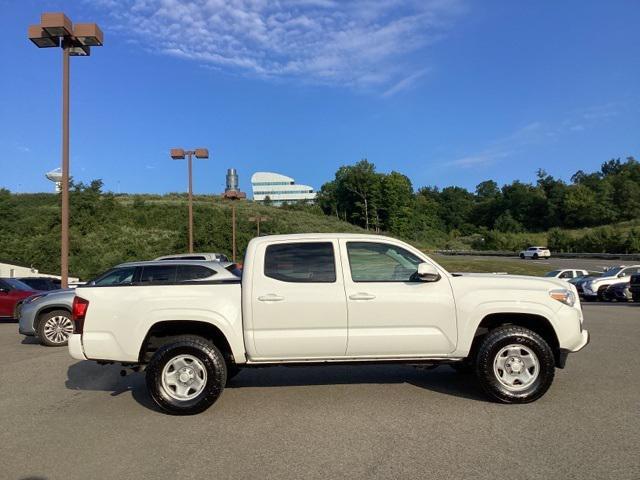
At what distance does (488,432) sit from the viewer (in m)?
5.10

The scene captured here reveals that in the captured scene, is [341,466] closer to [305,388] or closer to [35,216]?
[305,388]

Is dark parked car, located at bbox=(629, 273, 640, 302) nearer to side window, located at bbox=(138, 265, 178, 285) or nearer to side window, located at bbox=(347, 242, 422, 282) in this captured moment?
side window, located at bbox=(347, 242, 422, 282)

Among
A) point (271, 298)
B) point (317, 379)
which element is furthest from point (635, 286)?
point (271, 298)

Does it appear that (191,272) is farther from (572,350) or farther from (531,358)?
(572,350)

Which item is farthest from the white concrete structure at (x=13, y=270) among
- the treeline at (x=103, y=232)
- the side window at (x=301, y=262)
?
the side window at (x=301, y=262)

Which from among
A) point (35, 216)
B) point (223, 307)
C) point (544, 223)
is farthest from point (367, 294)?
point (544, 223)

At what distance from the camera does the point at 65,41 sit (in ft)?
49.3

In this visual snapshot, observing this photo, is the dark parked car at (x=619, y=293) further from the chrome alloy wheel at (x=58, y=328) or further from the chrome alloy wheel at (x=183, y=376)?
the chrome alloy wheel at (x=183, y=376)

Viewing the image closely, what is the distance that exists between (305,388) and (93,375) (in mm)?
3588

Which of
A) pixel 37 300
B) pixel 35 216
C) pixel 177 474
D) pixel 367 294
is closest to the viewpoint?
pixel 177 474

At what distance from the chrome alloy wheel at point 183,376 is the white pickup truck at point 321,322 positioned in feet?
0.04

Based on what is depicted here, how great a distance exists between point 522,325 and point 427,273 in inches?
57.4

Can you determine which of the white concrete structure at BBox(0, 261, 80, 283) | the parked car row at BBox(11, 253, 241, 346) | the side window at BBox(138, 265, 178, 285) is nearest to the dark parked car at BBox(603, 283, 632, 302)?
the parked car row at BBox(11, 253, 241, 346)

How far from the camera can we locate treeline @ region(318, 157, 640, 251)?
98250 mm
